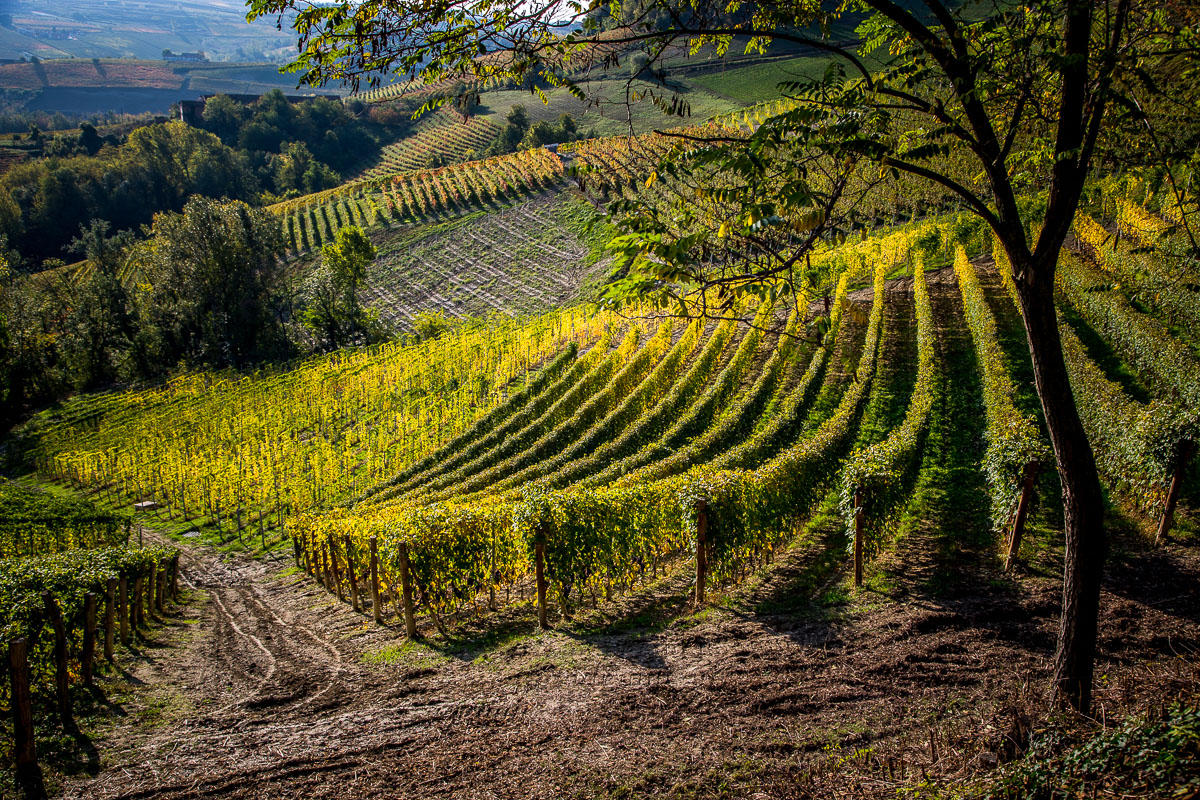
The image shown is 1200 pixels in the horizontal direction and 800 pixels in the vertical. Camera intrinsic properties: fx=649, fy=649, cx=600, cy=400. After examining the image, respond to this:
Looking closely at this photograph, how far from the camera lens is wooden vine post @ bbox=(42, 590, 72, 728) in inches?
292

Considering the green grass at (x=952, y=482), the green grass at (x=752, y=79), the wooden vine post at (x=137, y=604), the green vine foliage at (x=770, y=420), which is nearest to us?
the green grass at (x=952, y=482)

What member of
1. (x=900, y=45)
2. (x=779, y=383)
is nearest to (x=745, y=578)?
(x=900, y=45)

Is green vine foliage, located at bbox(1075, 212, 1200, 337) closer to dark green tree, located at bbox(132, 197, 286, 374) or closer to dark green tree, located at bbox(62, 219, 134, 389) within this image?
dark green tree, located at bbox(132, 197, 286, 374)

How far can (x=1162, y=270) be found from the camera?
2164 cm

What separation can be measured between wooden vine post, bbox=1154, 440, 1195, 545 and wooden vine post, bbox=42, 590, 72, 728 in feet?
48.4

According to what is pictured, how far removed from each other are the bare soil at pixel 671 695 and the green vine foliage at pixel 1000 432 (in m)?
1.30

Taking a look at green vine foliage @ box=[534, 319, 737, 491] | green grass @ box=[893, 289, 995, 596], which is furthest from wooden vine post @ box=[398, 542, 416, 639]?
green grass @ box=[893, 289, 995, 596]

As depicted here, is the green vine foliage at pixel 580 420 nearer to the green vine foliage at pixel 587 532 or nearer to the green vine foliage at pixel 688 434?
the green vine foliage at pixel 688 434

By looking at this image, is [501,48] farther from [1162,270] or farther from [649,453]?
[1162,270]

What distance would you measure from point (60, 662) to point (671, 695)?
23.1 feet

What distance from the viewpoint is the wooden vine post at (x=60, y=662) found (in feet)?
24.3

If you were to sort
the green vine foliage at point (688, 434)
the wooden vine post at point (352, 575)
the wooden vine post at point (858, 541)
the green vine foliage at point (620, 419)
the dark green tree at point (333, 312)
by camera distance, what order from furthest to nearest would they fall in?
Answer: the dark green tree at point (333, 312), the green vine foliage at point (620, 419), the green vine foliage at point (688, 434), the wooden vine post at point (352, 575), the wooden vine post at point (858, 541)

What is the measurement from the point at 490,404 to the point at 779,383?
39.0ft

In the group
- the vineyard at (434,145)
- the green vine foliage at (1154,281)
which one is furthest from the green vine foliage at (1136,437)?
the vineyard at (434,145)
